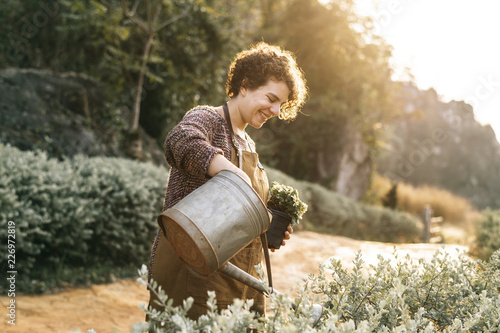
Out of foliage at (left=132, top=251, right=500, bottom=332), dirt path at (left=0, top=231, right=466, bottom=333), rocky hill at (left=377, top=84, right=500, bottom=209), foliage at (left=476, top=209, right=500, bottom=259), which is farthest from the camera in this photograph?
rocky hill at (left=377, top=84, right=500, bottom=209)

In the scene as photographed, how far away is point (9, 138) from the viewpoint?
225 inches

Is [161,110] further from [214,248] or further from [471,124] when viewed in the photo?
[471,124]

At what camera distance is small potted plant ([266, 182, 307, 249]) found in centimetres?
212

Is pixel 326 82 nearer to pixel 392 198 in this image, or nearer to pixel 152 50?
pixel 392 198

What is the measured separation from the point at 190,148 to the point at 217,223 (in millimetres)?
369

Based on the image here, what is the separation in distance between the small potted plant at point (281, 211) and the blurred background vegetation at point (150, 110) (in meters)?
2.65

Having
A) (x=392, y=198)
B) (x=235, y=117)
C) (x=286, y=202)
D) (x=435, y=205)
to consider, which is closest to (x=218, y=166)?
(x=235, y=117)

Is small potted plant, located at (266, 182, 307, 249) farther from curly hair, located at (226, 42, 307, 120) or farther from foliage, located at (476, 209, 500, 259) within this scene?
foliage, located at (476, 209, 500, 259)

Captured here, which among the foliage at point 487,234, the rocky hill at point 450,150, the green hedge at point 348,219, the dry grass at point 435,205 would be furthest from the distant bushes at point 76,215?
the rocky hill at point 450,150

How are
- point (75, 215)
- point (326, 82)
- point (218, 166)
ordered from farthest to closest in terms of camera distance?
point (326, 82), point (75, 215), point (218, 166)

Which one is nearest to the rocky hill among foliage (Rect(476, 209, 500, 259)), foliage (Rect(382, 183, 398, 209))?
foliage (Rect(382, 183, 398, 209))

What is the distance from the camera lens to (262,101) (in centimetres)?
193

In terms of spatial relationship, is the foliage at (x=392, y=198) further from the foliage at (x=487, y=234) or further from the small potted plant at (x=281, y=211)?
the small potted plant at (x=281, y=211)

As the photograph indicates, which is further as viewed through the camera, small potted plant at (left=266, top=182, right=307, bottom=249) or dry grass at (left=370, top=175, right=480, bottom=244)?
dry grass at (left=370, top=175, right=480, bottom=244)
